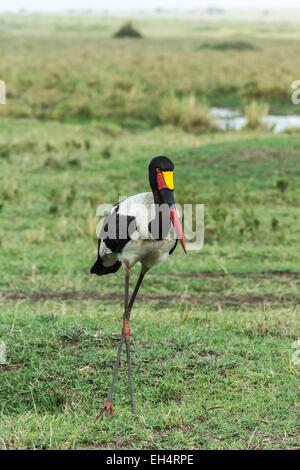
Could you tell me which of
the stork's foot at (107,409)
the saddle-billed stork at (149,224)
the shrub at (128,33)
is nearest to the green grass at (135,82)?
the saddle-billed stork at (149,224)

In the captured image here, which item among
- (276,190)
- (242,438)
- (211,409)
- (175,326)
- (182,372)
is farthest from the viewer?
(276,190)

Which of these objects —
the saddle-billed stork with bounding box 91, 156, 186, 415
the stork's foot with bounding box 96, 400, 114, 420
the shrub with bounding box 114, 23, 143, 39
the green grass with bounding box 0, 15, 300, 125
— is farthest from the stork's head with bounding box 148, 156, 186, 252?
the shrub with bounding box 114, 23, 143, 39

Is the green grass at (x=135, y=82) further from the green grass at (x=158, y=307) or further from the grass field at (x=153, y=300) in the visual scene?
the green grass at (x=158, y=307)

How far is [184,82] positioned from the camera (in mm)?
26141

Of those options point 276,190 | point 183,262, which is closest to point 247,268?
point 183,262

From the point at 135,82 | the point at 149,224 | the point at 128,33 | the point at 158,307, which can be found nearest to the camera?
the point at 149,224

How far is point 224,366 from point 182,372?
294mm

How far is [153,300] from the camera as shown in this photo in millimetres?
8094

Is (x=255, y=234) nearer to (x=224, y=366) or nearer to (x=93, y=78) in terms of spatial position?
(x=224, y=366)

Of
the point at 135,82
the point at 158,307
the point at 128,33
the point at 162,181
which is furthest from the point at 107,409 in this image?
the point at 128,33

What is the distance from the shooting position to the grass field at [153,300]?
4594 mm

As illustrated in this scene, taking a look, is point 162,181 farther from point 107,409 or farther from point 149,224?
point 107,409
